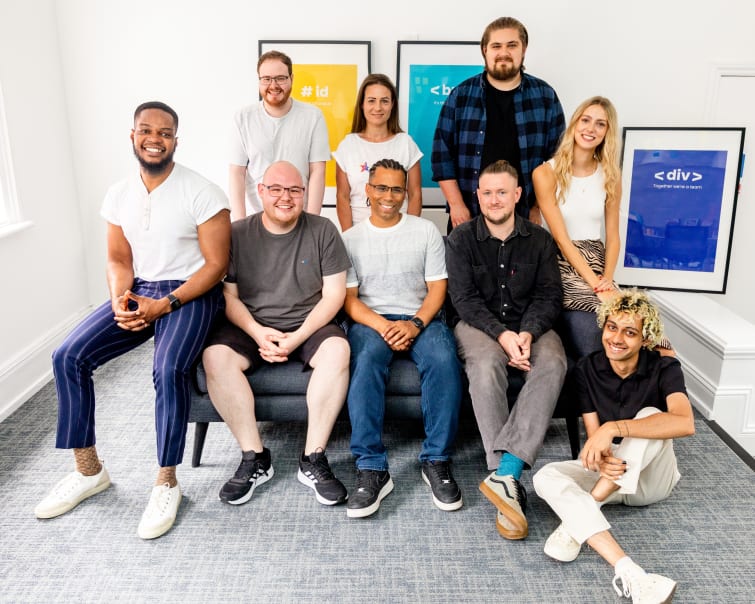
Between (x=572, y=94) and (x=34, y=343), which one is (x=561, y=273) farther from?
(x=34, y=343)

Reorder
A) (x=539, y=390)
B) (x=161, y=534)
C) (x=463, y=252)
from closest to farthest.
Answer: (x=161, y=534), (x=539, y=390), (x=463, y=252)

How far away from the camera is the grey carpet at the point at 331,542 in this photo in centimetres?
201

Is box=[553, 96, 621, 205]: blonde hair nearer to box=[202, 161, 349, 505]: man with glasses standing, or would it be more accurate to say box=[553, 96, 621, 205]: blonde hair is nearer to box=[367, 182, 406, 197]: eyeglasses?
box=[367, 182, 406, 197]: eyeglasses

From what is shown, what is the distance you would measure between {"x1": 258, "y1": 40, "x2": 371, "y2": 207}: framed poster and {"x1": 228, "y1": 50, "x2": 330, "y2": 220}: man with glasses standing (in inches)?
21.6

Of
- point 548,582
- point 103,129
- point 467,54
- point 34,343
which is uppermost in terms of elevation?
point 467,54

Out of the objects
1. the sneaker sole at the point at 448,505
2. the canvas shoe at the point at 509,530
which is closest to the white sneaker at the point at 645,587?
the canvas shoe at the point at 509,530

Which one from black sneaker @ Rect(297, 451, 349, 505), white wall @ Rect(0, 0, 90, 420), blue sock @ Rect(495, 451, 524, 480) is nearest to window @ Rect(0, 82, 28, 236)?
white wall @ Rect(0, 0, 90, 420)

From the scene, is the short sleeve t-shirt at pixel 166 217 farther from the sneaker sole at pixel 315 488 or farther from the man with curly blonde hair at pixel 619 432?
the man with curly blonde hair at pixel 619 432

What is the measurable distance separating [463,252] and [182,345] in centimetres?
119

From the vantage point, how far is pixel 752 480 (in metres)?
2.61

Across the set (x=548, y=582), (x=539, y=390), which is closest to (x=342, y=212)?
(x=539, y=390)

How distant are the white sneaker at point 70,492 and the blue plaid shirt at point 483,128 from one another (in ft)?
6.82

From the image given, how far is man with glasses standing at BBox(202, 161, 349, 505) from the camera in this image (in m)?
2.50

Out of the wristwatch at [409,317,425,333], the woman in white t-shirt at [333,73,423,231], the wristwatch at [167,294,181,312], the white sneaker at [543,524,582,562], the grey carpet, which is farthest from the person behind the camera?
the woman in white t-shirt at [333,73,423,231]
